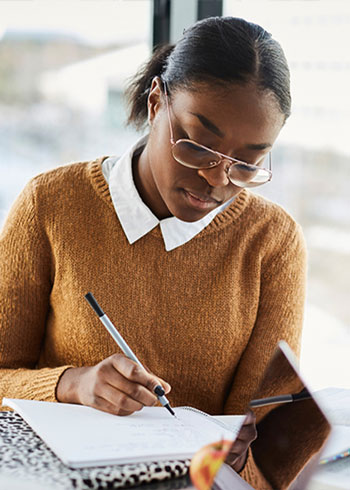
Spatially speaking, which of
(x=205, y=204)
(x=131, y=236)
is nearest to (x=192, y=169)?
(x=205, y=204)

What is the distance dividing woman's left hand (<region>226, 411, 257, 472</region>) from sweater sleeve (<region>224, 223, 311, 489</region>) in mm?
418

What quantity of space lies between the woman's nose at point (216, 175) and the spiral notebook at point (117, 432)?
0.36 m

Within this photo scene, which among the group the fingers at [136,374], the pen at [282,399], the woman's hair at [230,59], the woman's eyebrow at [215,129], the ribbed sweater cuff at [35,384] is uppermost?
the woman's hair at [230,59]

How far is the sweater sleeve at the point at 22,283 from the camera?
1127mm

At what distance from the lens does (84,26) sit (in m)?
1.93

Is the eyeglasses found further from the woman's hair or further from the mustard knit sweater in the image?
the mustard knit sweater

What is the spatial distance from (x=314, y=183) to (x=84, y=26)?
3.01ft

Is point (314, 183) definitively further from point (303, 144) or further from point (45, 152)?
point (45, 152)

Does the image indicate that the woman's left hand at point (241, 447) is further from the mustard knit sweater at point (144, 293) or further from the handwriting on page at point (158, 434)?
the mustard knit sweater at point (144, 293)

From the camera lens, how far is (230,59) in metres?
0.94

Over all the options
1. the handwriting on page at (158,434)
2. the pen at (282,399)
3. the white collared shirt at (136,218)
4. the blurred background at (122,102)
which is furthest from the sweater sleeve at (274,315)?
the blurred background at (122,102)

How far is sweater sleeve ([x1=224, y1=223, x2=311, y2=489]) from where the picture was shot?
3.85 feet

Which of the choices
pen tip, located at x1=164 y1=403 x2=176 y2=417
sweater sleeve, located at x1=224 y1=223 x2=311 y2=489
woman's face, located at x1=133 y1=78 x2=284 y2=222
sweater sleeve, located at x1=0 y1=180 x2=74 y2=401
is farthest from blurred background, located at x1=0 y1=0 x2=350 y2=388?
pen tip, located at x1=164 y1=403 x2=176 y2=417

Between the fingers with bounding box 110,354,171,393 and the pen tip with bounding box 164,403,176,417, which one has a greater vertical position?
the fingers with bounding box 110,354,171,393
